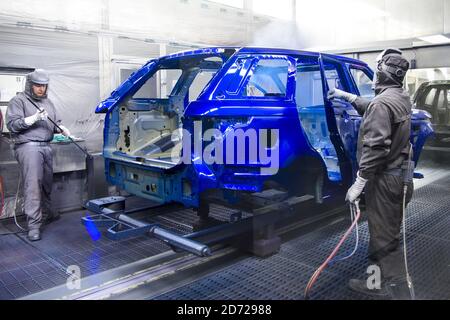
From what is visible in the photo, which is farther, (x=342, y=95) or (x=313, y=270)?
(x=342, y=95)

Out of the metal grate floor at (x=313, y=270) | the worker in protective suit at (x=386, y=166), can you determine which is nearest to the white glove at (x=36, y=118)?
the metal grate floor at (x=313, y=270)

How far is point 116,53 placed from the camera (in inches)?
224

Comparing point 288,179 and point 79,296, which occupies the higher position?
point 288,179

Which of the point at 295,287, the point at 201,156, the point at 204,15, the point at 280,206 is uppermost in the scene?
the point at 204,15

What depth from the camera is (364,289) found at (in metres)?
3.07

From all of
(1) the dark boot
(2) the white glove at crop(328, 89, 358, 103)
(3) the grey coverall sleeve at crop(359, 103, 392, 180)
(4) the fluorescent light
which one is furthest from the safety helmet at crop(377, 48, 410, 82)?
(4) the fluorescent light

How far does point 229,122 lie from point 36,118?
7.36 ft

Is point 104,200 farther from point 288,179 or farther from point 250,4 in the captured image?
point 250,4

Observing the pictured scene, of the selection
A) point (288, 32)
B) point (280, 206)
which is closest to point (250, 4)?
point (288, 32)

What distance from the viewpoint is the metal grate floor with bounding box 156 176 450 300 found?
10.0ft

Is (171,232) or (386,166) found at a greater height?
(386,166)

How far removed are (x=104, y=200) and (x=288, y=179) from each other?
6.16ft

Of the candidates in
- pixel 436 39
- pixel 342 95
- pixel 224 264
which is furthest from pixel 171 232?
pixel 436 39

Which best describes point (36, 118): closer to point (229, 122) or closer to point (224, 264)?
point (229, 122)
